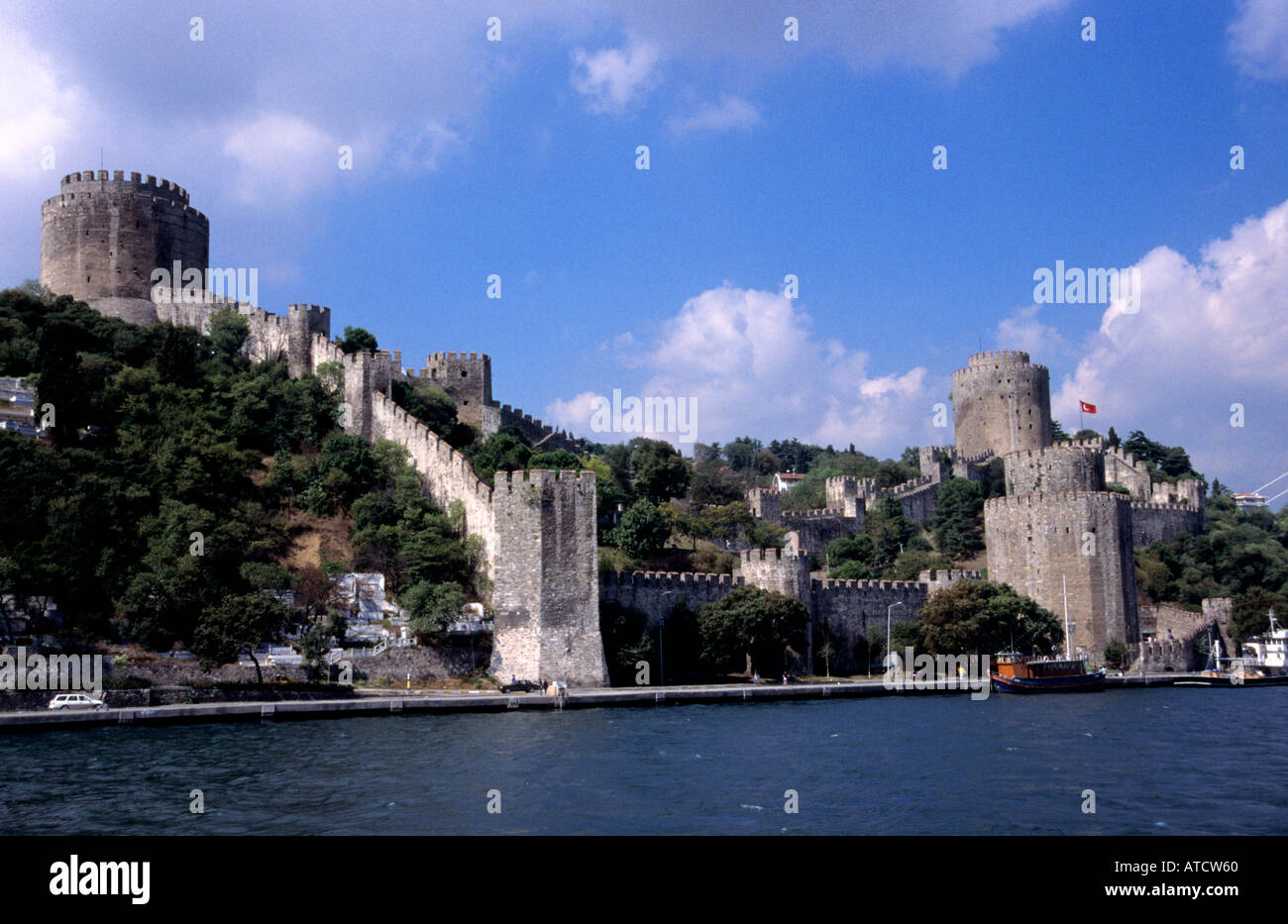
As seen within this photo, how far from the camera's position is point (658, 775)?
21.0m

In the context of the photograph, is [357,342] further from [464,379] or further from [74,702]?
[74,702]

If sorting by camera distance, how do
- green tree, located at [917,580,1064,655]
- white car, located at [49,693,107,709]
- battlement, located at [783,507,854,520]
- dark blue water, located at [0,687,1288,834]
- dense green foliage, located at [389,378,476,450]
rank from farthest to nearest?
1. battlement, located at [783,507,854,520]
2. dense green foliage, located at [389,378,476,450]
3. green tree, located at [917,580,1064,655]
4. white car, located at [49,693,107,709]
5. dark blue water, located at [0,687,1288,834]

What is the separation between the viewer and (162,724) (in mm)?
28844

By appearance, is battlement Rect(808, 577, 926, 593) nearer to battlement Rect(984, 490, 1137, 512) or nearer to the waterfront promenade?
battlement Rect(984, 490, 1137, 512)

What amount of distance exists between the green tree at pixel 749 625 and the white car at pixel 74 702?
19.6 meters

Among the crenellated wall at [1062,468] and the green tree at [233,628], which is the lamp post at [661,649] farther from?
the crenellated wall at [1062,468]

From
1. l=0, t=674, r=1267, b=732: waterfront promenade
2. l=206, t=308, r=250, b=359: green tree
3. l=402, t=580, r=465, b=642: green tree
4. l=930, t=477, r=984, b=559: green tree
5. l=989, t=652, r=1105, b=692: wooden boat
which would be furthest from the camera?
l=930, t=477, r=984, b=559: green tree

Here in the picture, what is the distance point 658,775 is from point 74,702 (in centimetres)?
1661

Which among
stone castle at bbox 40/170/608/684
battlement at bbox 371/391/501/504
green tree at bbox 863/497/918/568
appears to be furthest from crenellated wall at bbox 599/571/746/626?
green tree at bbox 863/497/918/568

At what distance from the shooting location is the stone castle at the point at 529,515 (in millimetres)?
35938

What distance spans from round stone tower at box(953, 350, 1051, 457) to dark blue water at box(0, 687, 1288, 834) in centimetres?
4292

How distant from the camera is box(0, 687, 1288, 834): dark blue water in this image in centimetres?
1677

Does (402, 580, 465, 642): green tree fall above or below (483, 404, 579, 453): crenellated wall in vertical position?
below
